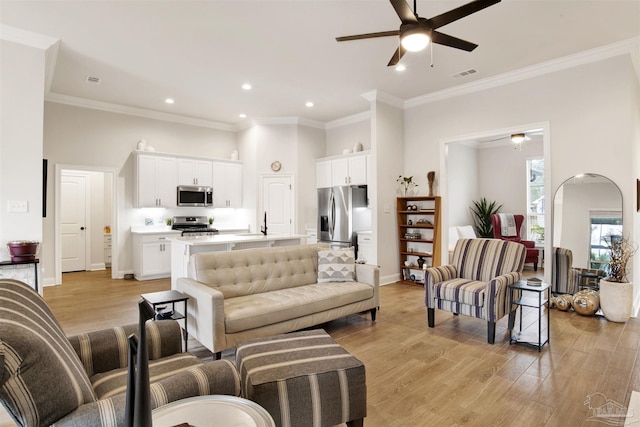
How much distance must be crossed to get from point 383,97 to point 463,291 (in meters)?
3.62

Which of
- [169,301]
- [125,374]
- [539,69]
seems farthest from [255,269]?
[539,69]

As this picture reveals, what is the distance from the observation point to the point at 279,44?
4.11m

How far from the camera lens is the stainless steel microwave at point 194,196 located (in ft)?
22.7

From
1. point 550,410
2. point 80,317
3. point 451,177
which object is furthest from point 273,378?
point 451,177

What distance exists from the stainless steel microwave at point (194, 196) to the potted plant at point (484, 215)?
20.5 feet

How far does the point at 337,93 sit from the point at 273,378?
16.3ft

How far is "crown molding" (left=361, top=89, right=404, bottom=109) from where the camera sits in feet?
18.7

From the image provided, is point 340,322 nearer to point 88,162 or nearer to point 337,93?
point 337,93

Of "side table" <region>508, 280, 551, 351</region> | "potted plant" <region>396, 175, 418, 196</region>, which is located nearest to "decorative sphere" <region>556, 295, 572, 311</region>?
"side table" <region>508, 280, 551, 351</region>

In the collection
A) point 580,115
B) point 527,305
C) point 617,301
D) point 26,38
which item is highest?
point 26,38

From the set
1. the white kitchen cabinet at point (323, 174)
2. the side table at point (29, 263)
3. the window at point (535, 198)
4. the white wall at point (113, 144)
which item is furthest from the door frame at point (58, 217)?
the window at point (535, 198)

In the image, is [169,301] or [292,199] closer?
[169,301]

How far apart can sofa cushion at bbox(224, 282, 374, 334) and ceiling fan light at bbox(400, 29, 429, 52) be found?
2334 millimetres

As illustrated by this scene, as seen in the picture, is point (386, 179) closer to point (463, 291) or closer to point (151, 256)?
point (463, 291)
